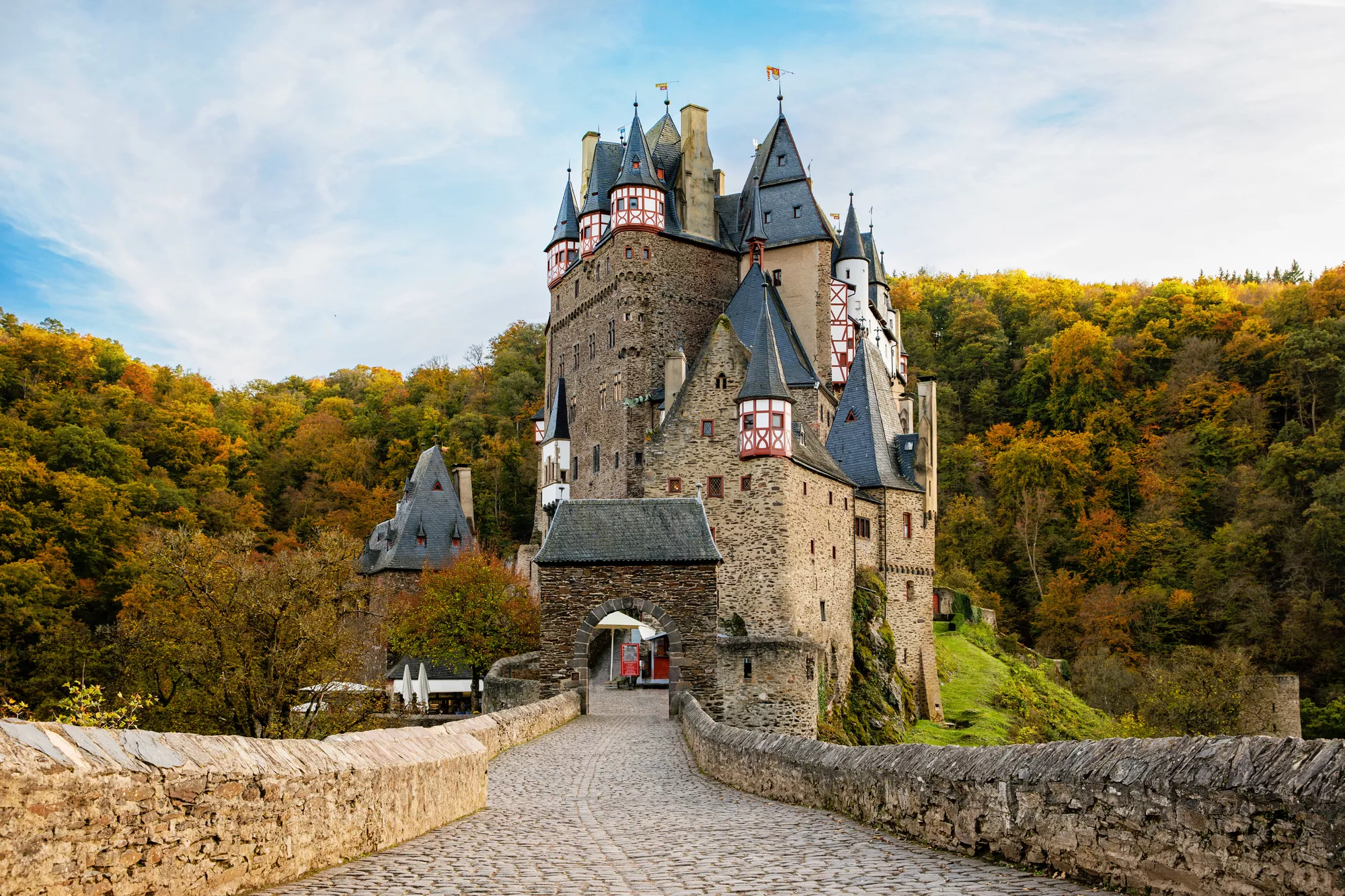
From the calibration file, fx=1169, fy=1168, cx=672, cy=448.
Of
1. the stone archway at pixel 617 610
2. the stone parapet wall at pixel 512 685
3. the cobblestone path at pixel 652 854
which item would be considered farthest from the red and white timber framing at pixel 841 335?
the cobblestone path at pixel 652 854

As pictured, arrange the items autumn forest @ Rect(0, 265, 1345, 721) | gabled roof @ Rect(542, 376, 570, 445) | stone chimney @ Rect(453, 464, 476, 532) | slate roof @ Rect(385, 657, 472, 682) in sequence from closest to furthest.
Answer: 1. slate roof @ Rect(385, 657, 472, 682)
2. autumn forest @ Rect(0, 265, 1345, 721)
3. gabled roof @ Rect(542, 376, 570, 445)
4. stone chimney @ Rect(453, 464, 476, 532)

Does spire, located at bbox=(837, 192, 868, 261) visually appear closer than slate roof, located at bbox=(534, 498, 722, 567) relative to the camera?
No

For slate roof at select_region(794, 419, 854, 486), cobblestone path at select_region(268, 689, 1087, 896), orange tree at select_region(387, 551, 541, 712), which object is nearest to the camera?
cobblestone path at select_region(268, 689, 1087, 896)

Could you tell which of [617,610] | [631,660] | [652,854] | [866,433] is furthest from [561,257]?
[652,854]

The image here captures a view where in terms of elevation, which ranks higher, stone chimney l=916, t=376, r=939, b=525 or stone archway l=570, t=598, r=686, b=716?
stone chimney l=916, t=376, r=939, b=525

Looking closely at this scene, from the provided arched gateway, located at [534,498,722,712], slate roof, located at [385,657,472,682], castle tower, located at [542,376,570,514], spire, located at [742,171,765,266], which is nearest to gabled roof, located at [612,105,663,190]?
spire, located at [742,171,765,266]

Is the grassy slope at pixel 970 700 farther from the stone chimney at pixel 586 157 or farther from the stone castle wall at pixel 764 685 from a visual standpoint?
the stone chimney at pixel 586 157

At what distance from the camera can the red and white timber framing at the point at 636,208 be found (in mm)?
49281

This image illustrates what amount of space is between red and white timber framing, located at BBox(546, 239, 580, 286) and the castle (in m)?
0.12

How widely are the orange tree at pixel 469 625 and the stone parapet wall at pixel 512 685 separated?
9.36m

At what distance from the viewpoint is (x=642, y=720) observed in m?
24.4

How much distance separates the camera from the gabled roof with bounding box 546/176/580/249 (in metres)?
56.9

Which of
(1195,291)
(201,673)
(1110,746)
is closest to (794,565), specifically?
(201,673)

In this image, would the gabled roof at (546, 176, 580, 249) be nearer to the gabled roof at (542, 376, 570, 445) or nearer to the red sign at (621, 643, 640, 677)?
the gabled roof at (542, 376, 570, 445)
